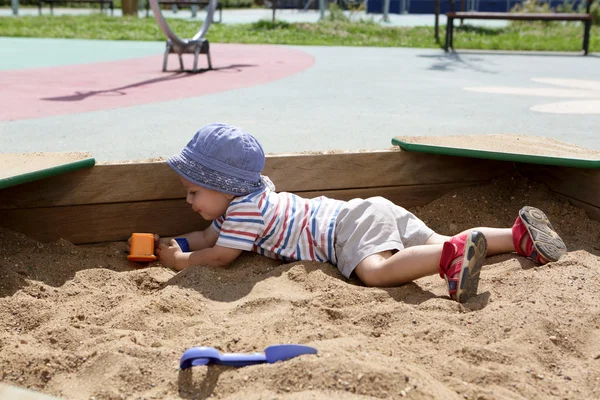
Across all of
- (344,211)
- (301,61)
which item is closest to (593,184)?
(344,211)

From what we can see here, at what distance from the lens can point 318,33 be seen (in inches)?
623

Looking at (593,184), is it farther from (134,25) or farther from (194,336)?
(134,25)

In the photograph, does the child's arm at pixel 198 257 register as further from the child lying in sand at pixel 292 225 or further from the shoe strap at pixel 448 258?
the shoe strap at pixel 448 258

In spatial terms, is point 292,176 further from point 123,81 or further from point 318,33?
point 318,33

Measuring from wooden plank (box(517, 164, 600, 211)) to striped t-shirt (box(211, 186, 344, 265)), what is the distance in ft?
3.99

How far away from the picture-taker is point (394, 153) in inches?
147

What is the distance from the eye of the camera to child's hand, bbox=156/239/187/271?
3.14 metres

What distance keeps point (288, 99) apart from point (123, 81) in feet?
7.69

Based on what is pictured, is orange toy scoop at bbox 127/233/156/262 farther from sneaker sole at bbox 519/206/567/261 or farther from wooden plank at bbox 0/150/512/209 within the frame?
sneaker sole at bbox 519/206/567/261

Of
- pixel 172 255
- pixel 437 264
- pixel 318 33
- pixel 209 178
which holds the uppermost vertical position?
pixel 318 33

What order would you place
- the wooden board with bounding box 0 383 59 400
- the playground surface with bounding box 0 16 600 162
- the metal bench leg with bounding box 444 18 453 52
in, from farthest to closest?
the metal bench leg with bounding box 444 18 453 52, the playground surface with bounding box 0 16 600 162, the wooden board with bounding box 0 383 59 400

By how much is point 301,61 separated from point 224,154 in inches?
318

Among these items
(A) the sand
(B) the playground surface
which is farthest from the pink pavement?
(A) the sand

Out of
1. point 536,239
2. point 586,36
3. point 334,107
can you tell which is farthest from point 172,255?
point 586,36
